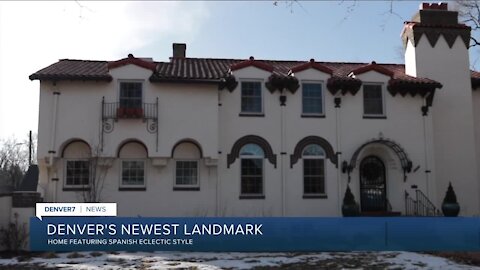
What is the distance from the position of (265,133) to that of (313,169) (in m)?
2.57

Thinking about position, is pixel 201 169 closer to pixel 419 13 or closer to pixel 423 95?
pixel 423 95

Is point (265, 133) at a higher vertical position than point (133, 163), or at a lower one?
higher

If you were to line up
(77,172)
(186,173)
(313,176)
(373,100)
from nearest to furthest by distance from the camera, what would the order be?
(77,172)
(186,173)
(313,176)
(373,100)

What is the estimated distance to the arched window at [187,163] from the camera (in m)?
20.4

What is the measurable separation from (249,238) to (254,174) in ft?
23.8

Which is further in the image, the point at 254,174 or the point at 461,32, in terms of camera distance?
the point at 461,32

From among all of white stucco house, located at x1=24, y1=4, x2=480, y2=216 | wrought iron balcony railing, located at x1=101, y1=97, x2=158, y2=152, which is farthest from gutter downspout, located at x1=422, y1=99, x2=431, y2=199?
wrought iron balcony railing, located at x1=101, y1=97, x2=158, y2=152

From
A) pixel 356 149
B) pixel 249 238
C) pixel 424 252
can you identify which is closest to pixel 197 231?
pixel 249 238

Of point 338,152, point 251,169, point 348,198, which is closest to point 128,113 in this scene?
point 251,169

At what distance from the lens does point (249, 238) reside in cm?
1385

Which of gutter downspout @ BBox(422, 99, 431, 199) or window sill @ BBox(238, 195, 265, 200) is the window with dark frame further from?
gutter downspout @ BBox(422, 99, 431, 199)

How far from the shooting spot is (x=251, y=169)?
827 inches

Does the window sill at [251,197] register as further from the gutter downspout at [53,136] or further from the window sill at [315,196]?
the gutter downspout at [53,136]

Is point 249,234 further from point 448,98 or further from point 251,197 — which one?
point 448,98
